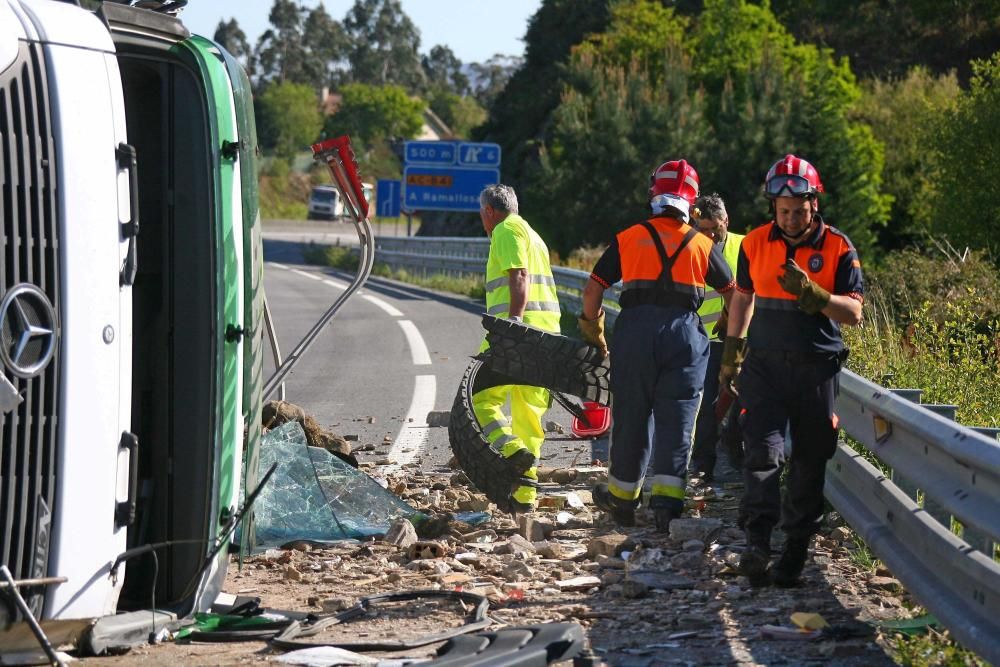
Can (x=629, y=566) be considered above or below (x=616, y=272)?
below

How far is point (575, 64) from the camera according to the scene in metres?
50.5

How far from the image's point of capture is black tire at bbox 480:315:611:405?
25.8 feet

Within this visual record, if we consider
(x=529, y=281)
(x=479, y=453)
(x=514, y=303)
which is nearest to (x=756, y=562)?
(x=479, y=453)

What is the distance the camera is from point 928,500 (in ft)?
17.2

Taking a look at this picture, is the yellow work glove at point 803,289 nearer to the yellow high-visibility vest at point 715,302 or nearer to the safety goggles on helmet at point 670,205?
the safety goggles on helmet at point 670,205

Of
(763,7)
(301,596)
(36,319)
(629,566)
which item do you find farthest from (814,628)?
(763,7)

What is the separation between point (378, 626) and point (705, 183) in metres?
38.7

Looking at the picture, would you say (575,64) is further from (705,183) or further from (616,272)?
(616,272)

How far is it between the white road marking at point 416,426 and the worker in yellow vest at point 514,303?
1216 millimetres

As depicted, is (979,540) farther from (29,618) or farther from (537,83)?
(537,83)

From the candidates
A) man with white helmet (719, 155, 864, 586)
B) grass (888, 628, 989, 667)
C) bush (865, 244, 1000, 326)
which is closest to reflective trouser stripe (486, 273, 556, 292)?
man with white helmet (719, 155, 864, 586)

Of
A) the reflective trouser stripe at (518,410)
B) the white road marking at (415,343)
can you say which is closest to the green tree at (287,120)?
the white road marking at (415,343)

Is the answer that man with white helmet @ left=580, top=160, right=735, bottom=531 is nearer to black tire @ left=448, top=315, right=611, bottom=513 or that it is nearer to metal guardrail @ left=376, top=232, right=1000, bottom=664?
black tire @ left=448, top=315, right=611, bottom=513

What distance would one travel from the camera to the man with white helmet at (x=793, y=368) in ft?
20.0
